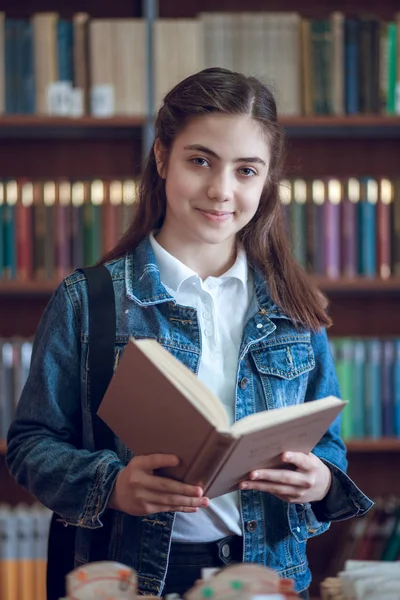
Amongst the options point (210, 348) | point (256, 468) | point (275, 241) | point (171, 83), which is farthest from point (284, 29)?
point (256, 468)

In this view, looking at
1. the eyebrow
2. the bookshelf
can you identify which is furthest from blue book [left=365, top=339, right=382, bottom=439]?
the eyebrow

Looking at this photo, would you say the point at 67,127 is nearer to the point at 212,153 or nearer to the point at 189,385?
the point at 212,153

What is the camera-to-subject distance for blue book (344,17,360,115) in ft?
8.24

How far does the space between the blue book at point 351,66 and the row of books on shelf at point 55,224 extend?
2.18 feet

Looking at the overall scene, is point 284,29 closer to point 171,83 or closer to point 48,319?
point 171,83

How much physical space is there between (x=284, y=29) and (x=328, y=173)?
51 cm

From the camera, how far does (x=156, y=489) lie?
1.12m

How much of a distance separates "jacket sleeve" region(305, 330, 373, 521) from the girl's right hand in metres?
0.29

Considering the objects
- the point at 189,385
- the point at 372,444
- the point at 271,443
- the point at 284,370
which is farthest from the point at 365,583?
the point at 372,444

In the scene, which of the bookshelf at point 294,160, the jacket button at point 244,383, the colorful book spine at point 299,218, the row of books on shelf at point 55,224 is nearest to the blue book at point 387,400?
the bookshelf at point 294,160

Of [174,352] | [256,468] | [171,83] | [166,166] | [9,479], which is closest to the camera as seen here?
[256,468]

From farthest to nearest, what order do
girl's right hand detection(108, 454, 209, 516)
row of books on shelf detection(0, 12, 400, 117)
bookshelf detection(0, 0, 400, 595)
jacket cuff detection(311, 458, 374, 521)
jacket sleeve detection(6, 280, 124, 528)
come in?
bookshelf detection(0, 0, 400, 595) → row of books on shelf detection(0, 12, 400, 117) → jacket cuff detection(311, 458, 374, 521) → jacket sleeve detection(6, 280, 124, 528) → girl's right hand detection(108, 454, 209, 516)

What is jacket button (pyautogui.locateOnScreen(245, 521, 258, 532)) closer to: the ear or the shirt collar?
the shirt collar

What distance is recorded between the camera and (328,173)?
2.83m
